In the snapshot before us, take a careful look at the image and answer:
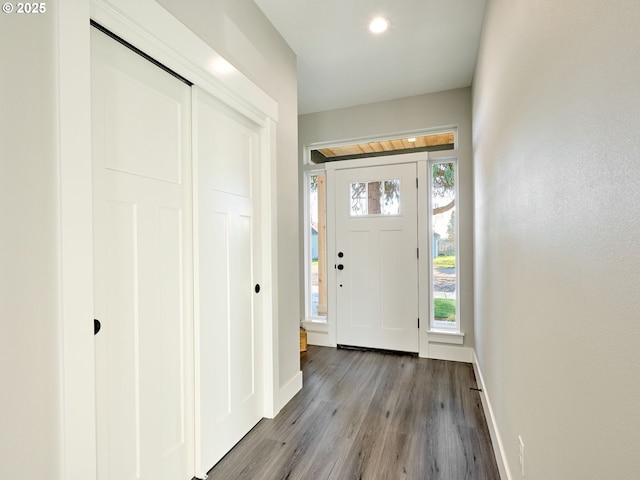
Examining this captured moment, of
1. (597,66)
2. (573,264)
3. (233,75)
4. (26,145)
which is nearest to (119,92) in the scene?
(26,145)

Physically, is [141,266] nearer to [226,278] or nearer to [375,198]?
[226,278]

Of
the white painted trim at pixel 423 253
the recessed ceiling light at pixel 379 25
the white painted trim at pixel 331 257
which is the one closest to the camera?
the recessed ceiling light at pixel 379 25

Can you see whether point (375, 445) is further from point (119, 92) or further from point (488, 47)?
point (488, 47)

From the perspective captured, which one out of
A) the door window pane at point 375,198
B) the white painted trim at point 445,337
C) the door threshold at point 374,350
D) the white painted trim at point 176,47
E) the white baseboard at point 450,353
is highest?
the white painted trim at point 176,47

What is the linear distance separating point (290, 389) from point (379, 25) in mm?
2813

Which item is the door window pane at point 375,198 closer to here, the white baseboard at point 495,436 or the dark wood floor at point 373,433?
the dark wood floor at point 373,433

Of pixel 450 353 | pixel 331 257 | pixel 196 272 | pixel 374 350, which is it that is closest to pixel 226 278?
pixel 196 272

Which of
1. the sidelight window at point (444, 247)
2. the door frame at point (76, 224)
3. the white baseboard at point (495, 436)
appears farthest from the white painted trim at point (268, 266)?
the sidelight window at point (444, 247)

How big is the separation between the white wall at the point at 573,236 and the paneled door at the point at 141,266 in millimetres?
1516

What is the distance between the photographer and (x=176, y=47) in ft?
4.81

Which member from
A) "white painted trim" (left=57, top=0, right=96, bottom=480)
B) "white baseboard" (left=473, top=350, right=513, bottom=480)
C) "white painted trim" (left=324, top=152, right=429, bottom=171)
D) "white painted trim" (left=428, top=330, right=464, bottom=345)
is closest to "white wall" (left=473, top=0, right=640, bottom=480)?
"white baseboard" (left=473, top=350, right=513, bottom=480)

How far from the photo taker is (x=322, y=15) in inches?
87.0

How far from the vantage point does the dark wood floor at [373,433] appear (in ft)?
5.61

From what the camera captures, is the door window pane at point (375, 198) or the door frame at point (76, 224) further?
the door window pane at point (375, 198)
